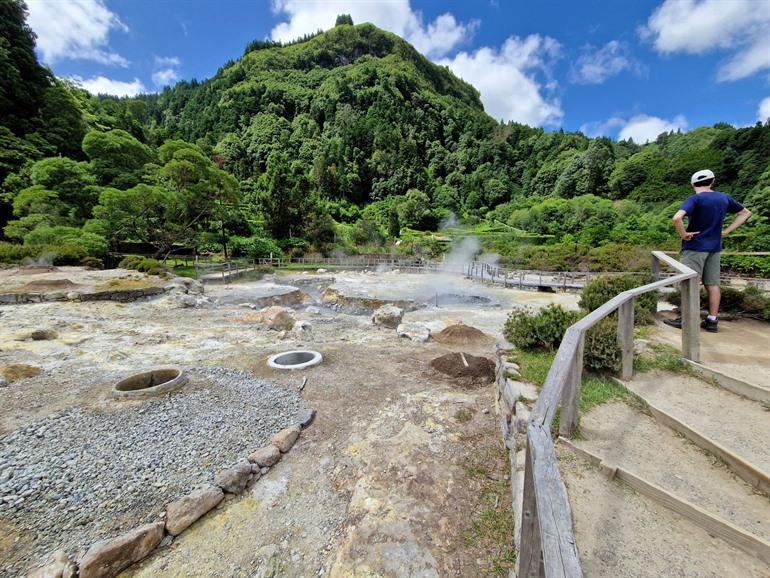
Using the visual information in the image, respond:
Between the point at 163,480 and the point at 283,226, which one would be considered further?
the point at 283,226

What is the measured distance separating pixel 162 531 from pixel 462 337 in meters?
6.11

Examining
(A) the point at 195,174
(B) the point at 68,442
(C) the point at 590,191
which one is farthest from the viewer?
(C) the point at 590,191

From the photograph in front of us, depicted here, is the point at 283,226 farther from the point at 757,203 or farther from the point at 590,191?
the point at 590,191

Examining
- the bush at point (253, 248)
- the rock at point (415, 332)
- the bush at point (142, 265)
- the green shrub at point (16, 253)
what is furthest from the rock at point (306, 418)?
the bush at point (253, 248)

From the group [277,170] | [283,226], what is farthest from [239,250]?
[277,170]

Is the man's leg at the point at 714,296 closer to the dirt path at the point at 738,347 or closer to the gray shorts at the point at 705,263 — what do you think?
the gray shorts at the point at 705,263

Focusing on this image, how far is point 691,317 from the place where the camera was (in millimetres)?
3156

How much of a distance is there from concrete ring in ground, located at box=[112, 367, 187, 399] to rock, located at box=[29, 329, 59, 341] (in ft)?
13.6

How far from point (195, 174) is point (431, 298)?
18.1 metres

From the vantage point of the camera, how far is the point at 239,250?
100 feet

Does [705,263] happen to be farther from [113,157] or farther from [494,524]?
[113,157]

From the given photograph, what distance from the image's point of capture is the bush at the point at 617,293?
5070mm

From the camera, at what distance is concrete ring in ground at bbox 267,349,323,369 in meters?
5.95

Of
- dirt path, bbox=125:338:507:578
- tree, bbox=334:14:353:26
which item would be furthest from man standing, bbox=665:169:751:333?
tree, bbox=334:14:353:26
